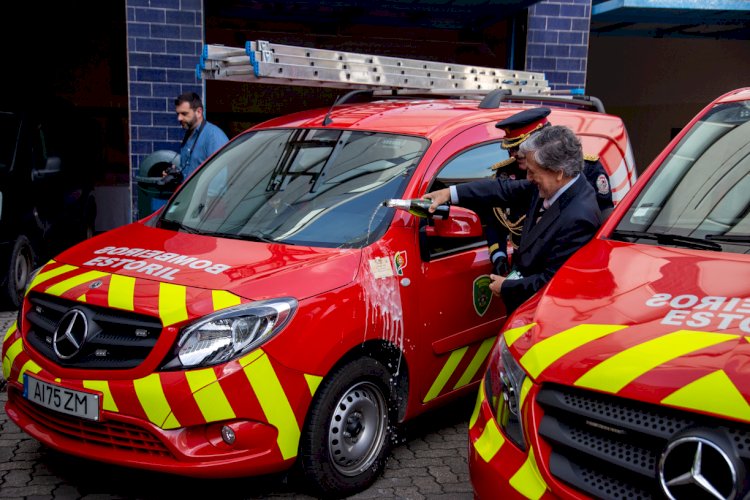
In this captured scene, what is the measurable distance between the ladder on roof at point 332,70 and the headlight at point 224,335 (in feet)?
7.92

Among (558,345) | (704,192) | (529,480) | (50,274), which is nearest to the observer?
(529,480)

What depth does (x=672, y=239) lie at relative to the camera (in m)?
3.03

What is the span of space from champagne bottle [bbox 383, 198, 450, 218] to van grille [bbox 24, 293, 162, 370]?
1192 millimetres

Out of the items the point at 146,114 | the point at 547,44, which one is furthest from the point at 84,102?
the point at 547,44

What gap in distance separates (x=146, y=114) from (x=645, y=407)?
298 inches

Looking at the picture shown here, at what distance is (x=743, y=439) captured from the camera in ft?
6.56

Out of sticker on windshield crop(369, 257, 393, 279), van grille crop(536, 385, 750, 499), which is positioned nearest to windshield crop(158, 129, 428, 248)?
sticker on windshield crop(369, 257, 393, 279)

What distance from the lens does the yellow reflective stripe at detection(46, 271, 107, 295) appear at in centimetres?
351

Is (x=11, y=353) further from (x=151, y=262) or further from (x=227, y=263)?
(x=227, y=263)

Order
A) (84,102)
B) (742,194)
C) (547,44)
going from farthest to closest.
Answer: (84,102) → (547,44) → (742,194)

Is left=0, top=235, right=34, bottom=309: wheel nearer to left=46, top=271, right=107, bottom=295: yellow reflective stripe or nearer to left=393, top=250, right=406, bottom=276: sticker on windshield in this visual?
left=46, top=271, right=107, bottom=295: yellow reflective stripe

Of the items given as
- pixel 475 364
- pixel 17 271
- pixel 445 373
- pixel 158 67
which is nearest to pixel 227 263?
pixel 445 373

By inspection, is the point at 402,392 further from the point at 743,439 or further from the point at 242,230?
the point at 743,439

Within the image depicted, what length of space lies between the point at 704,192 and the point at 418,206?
1.22m
